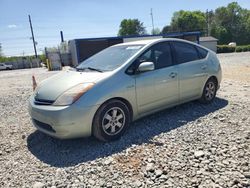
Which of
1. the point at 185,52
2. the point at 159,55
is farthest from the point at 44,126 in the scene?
the point at 185,52

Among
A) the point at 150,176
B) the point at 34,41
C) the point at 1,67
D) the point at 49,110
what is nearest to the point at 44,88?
the point at 49,110

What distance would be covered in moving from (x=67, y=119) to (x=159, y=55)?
2248 mm

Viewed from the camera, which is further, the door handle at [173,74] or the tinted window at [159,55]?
the door handle at [173,74]

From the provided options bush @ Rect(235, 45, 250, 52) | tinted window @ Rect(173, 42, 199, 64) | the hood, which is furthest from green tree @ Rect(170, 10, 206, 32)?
the hood

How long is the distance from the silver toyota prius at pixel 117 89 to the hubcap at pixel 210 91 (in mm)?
217

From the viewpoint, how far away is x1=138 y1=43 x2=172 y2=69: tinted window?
15.6ft

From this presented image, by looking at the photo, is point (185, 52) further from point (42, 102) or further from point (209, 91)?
point (42, 102)

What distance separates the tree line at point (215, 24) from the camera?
7175cm

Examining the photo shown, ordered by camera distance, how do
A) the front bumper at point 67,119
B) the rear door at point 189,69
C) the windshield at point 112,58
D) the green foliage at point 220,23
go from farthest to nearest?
the green foliage at point 220,23, the rear door at point 189,69, the windshield at point 112,58, the front bumper at point 67,119

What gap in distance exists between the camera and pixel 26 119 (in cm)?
586

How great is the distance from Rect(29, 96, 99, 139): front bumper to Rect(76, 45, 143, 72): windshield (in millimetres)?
985

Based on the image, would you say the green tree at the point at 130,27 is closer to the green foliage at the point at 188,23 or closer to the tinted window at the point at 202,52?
the green foliage at the point at 188,23

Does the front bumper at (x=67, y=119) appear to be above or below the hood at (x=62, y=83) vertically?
below

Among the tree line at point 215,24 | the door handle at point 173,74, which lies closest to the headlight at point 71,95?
the door handle at point 173,74
